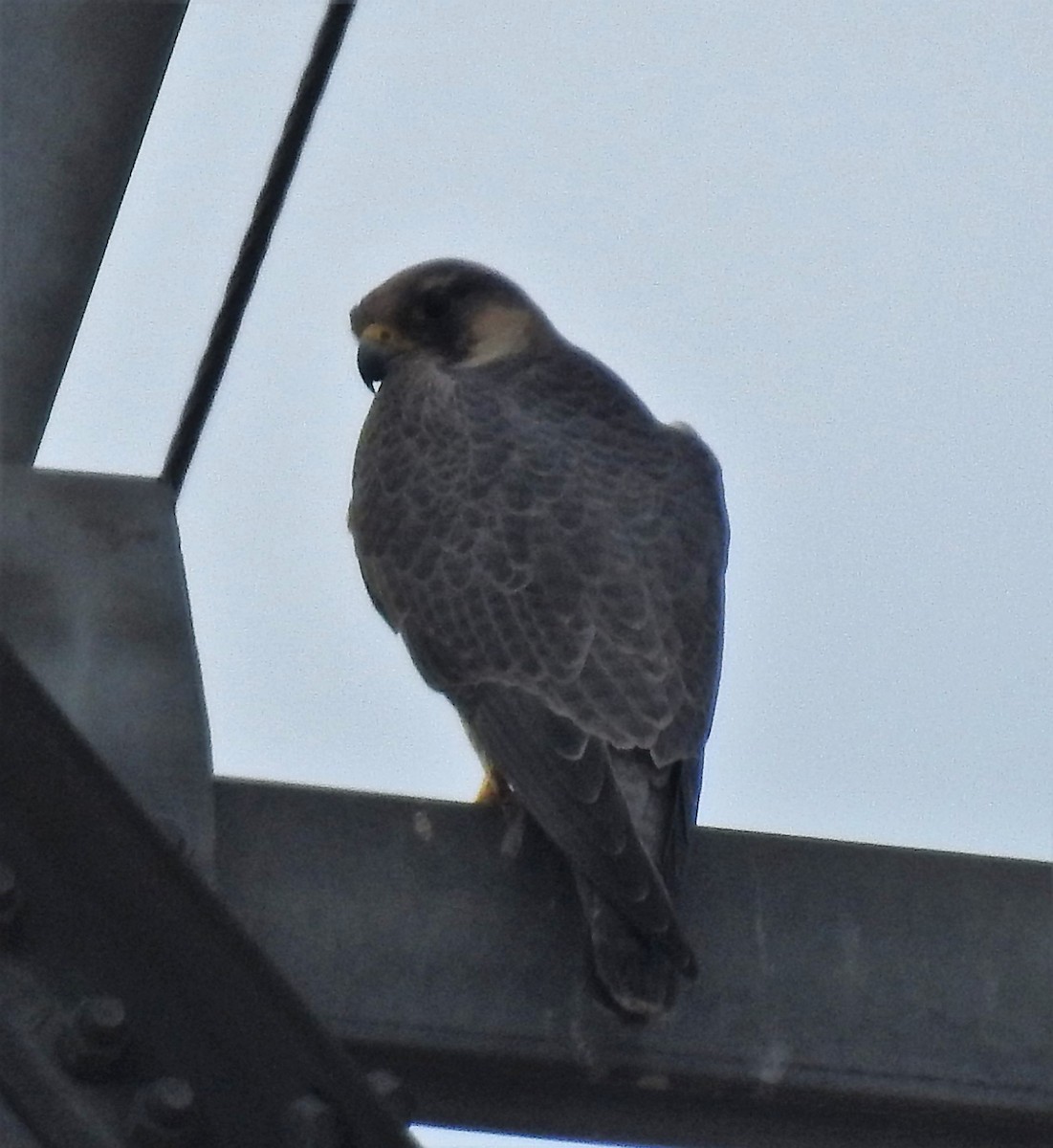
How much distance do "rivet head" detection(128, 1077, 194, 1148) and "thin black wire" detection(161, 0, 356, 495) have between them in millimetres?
1176

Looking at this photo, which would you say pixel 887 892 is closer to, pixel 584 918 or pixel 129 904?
pixel 584 918

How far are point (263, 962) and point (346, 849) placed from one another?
684 millimetres

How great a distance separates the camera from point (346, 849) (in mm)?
2572

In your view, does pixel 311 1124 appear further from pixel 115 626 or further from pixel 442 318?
pixel 442 318

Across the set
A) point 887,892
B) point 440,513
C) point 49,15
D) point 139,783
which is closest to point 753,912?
point 887,892

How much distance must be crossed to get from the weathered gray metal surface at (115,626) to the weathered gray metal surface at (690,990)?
0.10 metres

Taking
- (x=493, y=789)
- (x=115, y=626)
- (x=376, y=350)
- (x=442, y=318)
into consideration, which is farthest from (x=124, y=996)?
(x=442, y=318)

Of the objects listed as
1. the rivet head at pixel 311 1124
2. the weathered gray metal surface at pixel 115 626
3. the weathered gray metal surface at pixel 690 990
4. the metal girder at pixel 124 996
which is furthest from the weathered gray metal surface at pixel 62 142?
the rivet head at pixel 311 1124

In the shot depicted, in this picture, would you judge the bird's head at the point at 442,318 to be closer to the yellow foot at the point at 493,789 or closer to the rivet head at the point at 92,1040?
the yellow foot at the point at 493,789

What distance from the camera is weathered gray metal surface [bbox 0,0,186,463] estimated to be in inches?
101

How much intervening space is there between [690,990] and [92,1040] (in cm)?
95

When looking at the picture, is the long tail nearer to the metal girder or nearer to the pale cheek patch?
the metal girder

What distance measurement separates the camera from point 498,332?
5.30m

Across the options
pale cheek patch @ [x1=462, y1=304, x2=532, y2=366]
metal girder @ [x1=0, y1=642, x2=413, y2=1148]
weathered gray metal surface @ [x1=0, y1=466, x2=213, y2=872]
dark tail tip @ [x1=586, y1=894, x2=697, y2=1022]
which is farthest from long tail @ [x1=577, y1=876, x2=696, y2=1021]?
pale cheek patch @ [x1=462, y1=304, x2=532, y2=366]
